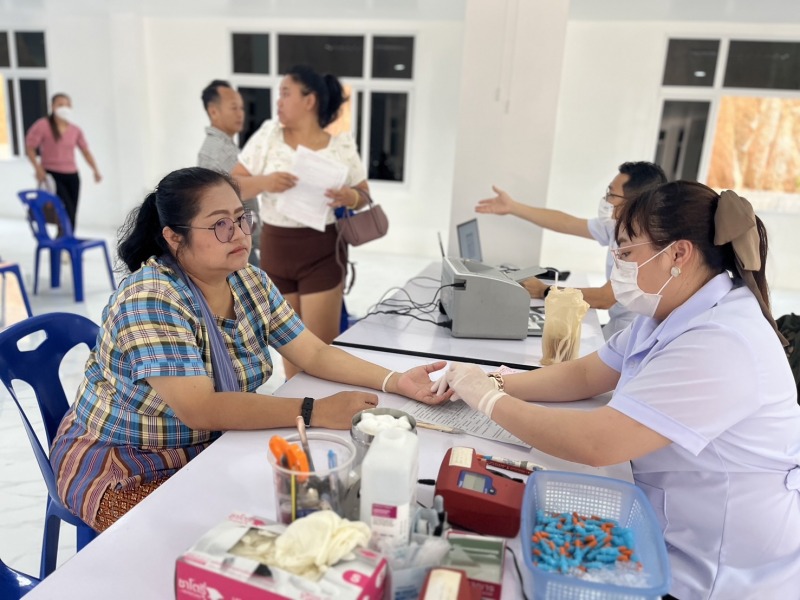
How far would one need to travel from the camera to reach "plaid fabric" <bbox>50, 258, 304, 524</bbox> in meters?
1.24

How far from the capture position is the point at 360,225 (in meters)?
2.73

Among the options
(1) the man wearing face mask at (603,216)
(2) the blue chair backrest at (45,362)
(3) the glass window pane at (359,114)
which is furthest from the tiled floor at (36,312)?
(1) the man wearing face mask at (603,216)

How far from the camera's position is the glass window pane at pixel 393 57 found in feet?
21.1

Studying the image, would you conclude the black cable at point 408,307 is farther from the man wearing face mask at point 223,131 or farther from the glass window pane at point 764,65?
the glass window pane at point 764,65

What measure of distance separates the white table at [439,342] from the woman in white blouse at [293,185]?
667 mm

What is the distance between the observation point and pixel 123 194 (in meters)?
7.27

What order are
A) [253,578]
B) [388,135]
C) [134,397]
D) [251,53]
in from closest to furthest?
[253,578], [134,397], [388,135], [251,53]

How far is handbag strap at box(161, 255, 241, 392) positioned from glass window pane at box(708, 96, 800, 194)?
5992mm

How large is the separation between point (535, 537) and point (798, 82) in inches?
258

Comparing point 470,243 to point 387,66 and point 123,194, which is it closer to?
point 387,66

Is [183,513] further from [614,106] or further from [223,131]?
[614,106]

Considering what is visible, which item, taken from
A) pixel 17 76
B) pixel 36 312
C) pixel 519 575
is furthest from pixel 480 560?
pixel 17 76

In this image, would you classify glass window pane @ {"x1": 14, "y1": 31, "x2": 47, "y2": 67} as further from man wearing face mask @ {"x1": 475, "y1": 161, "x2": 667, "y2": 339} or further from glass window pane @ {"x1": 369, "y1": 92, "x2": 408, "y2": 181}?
man wearing face mask @ {"x1": 475, "y1": 161, "x2": 667, "y2": 339}

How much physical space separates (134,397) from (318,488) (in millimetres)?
726
